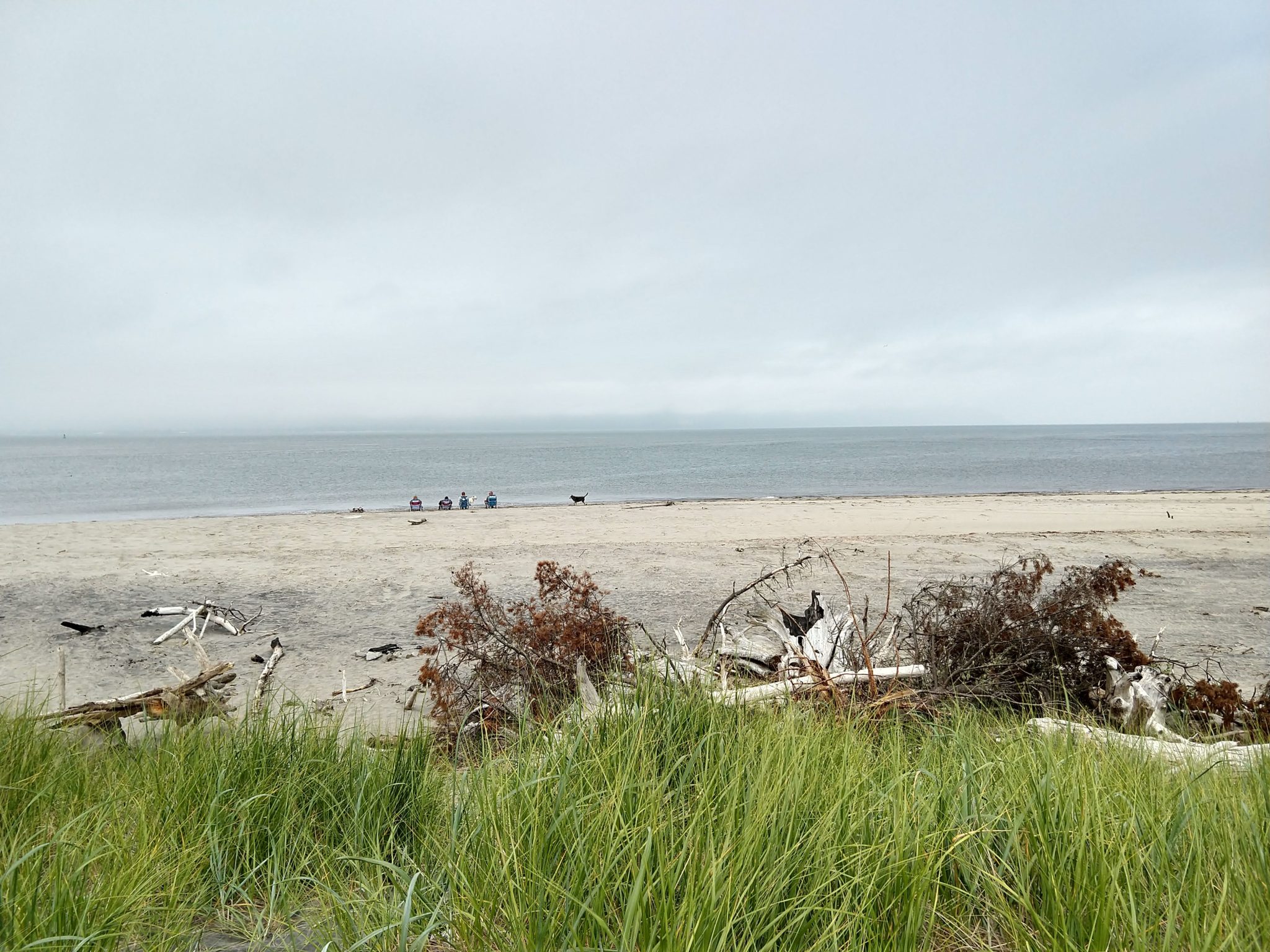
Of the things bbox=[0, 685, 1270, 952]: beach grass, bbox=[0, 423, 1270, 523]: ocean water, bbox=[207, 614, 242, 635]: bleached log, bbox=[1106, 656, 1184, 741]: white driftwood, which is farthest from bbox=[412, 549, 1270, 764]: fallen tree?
bbox=[0, 423, 1270, 523]: ocean water

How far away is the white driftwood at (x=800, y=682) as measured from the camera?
3.69m

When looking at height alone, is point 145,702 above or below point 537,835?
below

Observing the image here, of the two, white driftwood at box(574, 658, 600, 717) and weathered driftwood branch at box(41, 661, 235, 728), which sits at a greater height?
white driftwood at box(574, 658, 600, 717)

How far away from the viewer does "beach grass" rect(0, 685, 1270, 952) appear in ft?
6.02

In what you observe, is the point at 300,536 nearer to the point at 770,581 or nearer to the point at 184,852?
the point at 770,581

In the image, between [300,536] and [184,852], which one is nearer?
[184,852]

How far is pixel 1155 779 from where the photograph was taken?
289 cm

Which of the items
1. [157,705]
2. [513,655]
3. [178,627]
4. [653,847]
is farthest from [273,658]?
[653,847]

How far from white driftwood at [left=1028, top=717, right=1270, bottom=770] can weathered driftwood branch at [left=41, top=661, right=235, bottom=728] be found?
15.8ft

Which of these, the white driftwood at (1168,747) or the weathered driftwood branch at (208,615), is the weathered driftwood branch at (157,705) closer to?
the weathered driftwood branch at (208,615)

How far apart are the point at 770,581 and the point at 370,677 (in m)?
6.20

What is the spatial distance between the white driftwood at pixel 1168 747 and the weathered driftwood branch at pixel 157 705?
15.8ft

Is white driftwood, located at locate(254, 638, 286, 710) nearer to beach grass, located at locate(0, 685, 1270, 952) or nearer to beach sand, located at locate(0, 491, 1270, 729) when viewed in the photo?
beach sand, located at locate(0, 491, 1270, 729)

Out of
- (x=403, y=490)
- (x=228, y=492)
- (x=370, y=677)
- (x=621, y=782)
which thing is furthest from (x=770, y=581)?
(x=228, y=492)
